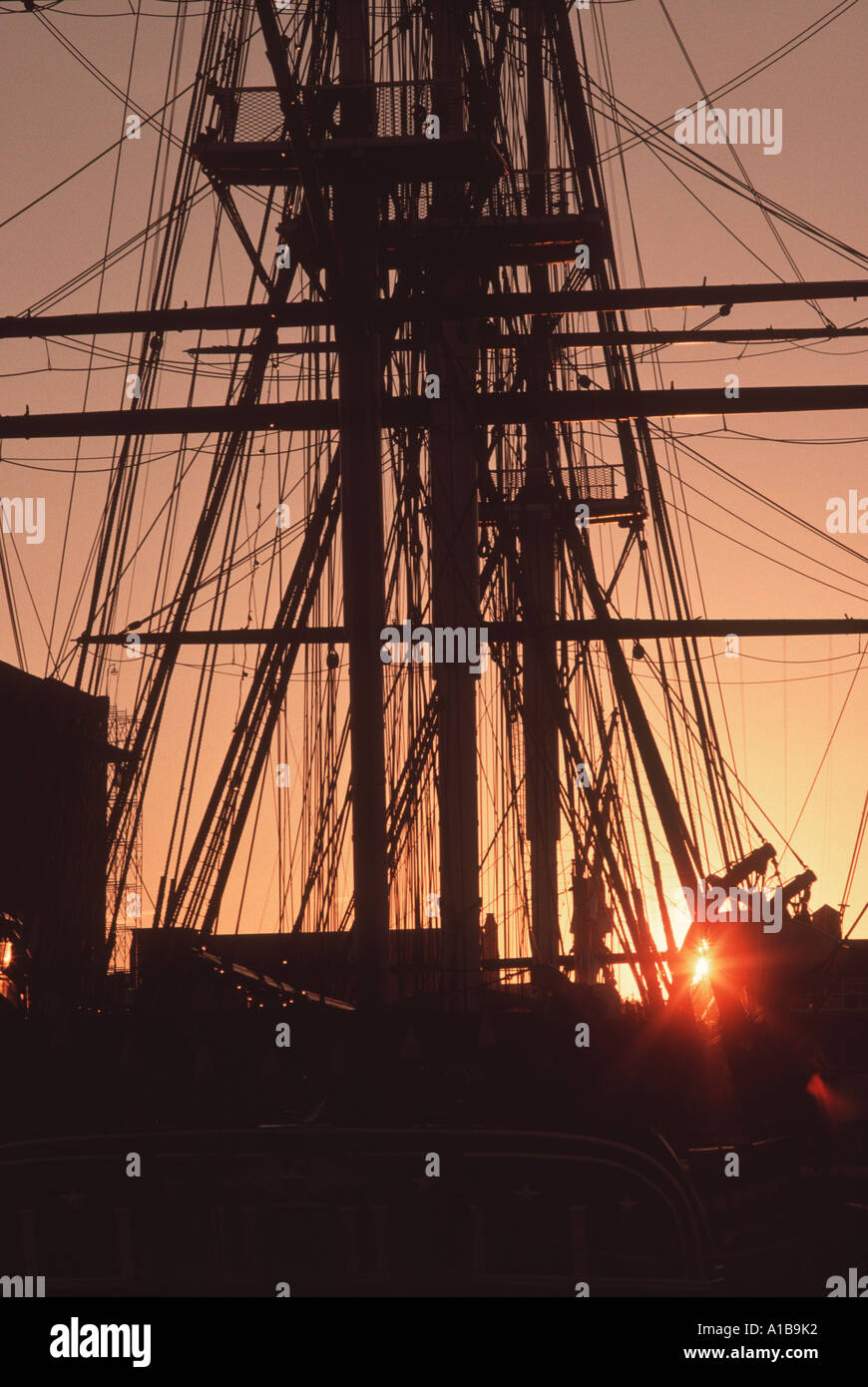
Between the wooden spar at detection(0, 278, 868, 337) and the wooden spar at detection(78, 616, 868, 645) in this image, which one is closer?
the wooden spar at detection(0, 278, 868, 337)

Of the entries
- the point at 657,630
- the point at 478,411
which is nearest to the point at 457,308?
the point at 478,411

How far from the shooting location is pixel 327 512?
22.0 meters

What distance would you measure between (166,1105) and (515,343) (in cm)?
1195

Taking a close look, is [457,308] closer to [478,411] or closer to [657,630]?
[478,411]

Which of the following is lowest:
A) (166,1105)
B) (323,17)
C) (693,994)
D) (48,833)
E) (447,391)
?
(166,1105)

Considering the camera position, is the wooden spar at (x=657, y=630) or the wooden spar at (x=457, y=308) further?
the wooden spar at (x=657, y=630)

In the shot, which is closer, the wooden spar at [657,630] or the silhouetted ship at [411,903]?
the silhouetted ship at [411,903]

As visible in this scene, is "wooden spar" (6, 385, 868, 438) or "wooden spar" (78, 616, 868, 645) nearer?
"wooden spar" (6, 385, 868, 438)

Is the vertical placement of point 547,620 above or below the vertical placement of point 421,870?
above

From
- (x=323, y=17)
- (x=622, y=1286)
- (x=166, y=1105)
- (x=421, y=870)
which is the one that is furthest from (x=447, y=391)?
(x=622, y=1286)

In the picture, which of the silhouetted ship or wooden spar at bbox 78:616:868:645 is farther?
wooden spar at bbox 78:616:868:645
